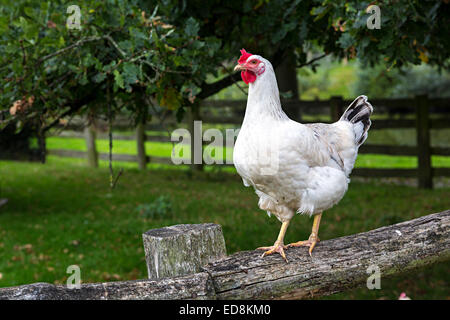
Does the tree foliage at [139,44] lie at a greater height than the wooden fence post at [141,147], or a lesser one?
greater

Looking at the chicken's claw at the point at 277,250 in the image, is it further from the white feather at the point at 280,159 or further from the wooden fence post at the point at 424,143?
the wooden fence post at the point at 424,143

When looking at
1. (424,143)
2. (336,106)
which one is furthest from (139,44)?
(424,143)

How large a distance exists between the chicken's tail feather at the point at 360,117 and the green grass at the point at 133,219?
1518 mm

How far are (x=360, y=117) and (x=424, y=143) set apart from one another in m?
6.60

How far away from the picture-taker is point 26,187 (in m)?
10.1

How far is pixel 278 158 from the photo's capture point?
2.43 meters

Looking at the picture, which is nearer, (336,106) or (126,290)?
(126,290)

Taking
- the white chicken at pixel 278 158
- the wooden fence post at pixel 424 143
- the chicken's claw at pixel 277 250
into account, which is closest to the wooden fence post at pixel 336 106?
the wooden fence post at pixel 424 143

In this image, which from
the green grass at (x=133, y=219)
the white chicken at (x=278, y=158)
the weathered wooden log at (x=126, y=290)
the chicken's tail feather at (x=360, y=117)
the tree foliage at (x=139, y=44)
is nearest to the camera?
the weathered wooden log at (x=126, y=290)

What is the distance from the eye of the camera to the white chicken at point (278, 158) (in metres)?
2.43

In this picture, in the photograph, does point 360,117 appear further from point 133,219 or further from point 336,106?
point 336,106
